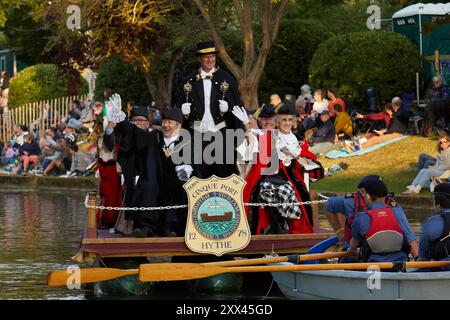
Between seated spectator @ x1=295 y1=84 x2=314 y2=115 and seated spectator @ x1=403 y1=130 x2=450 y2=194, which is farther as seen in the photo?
seated spectator @ x1=295 y1=84 x2=314 y2=115

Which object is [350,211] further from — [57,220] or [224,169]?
[57,220]

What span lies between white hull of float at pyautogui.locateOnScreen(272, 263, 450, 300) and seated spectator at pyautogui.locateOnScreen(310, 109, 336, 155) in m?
16.8

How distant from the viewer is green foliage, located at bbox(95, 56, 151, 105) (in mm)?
43156

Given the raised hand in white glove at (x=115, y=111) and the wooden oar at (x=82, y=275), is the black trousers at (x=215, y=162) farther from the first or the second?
the wooden oar at (x=82, y=275)

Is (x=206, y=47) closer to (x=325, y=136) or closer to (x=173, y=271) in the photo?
(x=173, y=271)

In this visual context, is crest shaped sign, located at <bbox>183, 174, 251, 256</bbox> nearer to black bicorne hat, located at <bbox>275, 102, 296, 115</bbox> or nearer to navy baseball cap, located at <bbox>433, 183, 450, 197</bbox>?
black bicorne hat, located at <bbox>275, 102, 296, 115</bbox>

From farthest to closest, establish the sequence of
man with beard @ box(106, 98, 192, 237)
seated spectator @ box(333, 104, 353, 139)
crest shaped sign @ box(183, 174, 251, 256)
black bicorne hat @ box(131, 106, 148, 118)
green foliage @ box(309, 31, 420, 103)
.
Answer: green foliage @ box(309, 31, 420, 103) < seated spectator @ box(333, 104, 353, 139) < black bicorne hat @ box(131, 106, 148, 118) < man with beard @ box(106, 98, 192, 237) < crest shaped sign @ box(183, 174, 251, 256)

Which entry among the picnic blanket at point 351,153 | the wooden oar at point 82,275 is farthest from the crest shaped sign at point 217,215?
the picnic blanket at point 351,153

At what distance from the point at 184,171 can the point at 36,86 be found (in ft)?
114

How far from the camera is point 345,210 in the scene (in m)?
14.5

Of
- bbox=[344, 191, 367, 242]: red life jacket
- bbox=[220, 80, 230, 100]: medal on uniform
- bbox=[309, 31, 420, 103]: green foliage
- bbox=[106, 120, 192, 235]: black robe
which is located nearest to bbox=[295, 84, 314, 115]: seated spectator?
bbox=[309, 31, 420, 103]: green foliage

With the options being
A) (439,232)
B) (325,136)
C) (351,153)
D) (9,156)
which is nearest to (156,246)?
(439,232)
